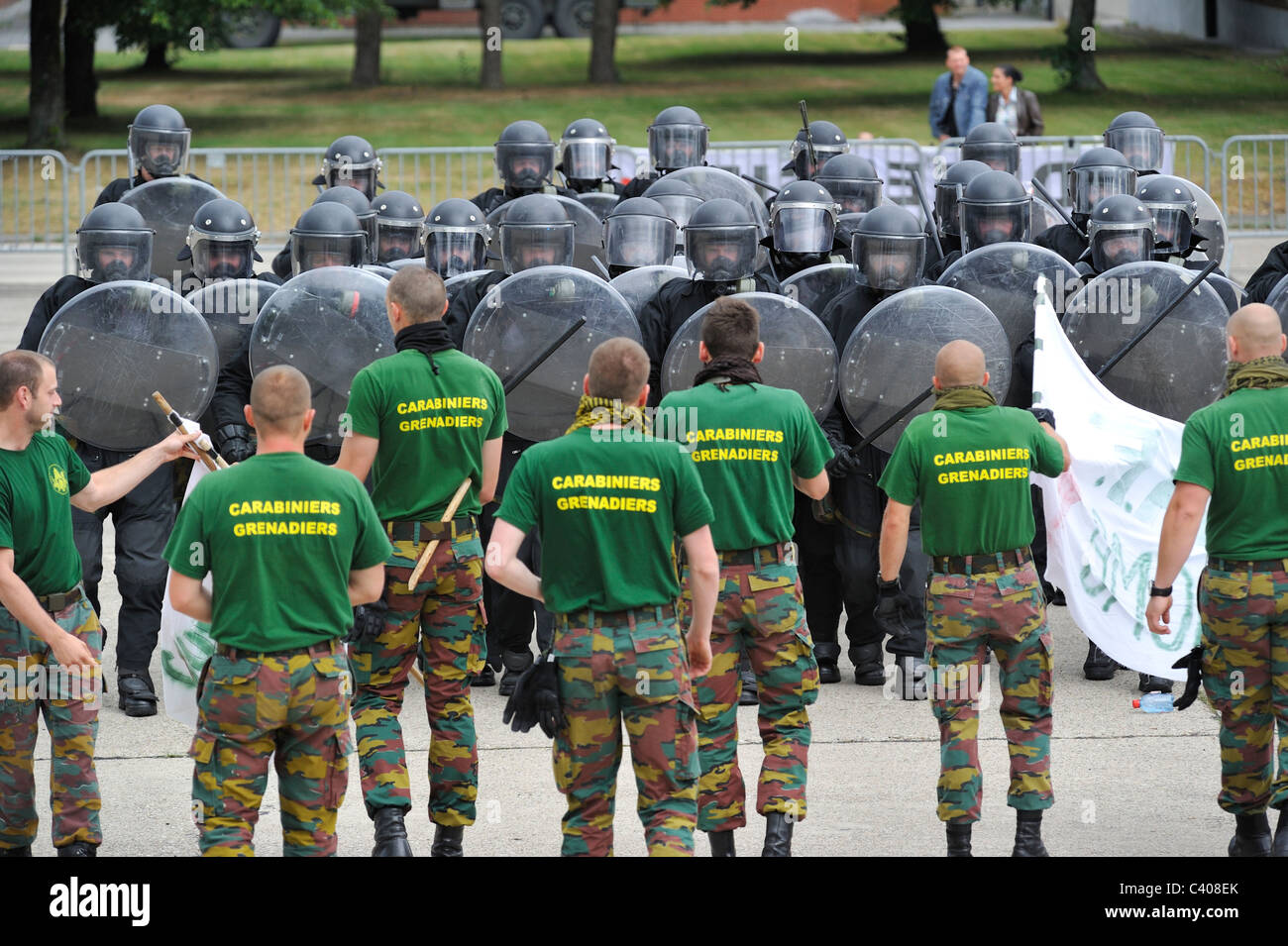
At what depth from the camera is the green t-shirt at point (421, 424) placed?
610cm

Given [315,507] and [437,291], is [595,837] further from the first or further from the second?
[437,291]

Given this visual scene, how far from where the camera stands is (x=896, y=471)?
20.0 ft

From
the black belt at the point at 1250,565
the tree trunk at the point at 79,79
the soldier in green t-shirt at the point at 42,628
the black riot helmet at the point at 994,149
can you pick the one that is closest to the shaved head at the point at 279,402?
the soldier in green t-shirt at the point at 42,628

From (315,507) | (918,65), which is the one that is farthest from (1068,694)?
(918,65)

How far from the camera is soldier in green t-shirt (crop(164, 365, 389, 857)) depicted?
5.07 m

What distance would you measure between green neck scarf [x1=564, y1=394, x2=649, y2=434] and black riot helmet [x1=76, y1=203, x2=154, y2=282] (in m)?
3.63

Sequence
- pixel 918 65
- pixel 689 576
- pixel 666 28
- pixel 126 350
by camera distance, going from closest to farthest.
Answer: pixel 689 576 < pixel 126 350 < pixel 918 65 < pixel 666 28

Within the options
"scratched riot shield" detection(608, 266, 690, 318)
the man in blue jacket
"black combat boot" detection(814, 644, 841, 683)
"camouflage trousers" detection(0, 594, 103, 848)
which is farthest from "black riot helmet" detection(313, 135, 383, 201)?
the man in blue jacket

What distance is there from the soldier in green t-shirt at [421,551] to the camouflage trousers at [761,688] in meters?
0.84

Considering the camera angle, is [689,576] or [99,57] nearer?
[689,576]

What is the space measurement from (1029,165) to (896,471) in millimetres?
11130

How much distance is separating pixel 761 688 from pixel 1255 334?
2.03 m

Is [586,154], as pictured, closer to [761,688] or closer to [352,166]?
[352,166]

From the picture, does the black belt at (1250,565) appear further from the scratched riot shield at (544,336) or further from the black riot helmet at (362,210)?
the black riot helmet at (362,210)
